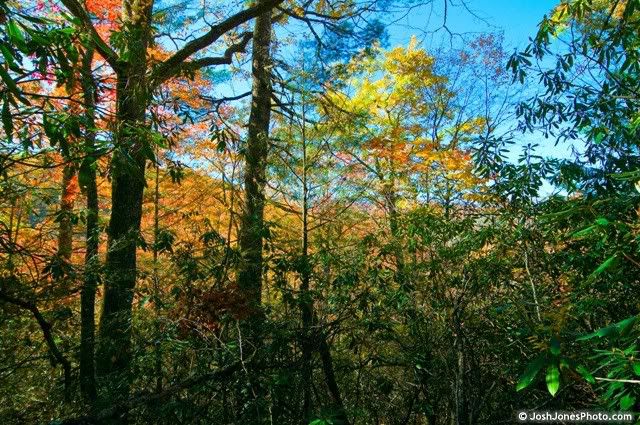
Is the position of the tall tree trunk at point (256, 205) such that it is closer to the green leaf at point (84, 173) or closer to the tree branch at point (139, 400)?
the tree branch at point (139, 400)

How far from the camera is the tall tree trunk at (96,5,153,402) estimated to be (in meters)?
2.42

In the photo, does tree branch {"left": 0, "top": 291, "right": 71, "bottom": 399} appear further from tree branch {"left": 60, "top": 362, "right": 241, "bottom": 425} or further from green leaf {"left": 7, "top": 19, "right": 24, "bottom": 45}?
green leaf {"left": 7, "top": 19, "right": 24, "bottom": 45}

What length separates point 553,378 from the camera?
1.28 m

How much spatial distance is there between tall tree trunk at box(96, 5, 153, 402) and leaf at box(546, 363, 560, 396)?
2.08 metres

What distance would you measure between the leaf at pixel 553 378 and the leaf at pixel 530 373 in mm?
31

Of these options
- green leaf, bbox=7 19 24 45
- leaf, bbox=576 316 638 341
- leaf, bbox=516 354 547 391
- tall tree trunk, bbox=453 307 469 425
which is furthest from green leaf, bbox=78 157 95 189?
tall tree trunk, bbox=453 307 469 425

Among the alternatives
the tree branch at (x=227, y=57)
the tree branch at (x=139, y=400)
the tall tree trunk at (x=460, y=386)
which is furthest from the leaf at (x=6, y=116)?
the tree branch at (x=227, y=57)

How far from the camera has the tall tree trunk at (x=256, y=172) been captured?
4.12m

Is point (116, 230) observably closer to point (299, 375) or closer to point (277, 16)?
point (299, 375)

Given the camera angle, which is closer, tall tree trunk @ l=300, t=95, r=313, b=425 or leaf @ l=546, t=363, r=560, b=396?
leaf @ l=546, t=363, r=560, b=396

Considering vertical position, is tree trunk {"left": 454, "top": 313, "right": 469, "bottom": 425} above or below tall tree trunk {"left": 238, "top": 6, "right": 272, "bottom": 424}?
below

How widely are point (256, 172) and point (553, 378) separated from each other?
497 cm

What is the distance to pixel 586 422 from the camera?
2074 millimetres

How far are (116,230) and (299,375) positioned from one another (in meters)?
3.17
